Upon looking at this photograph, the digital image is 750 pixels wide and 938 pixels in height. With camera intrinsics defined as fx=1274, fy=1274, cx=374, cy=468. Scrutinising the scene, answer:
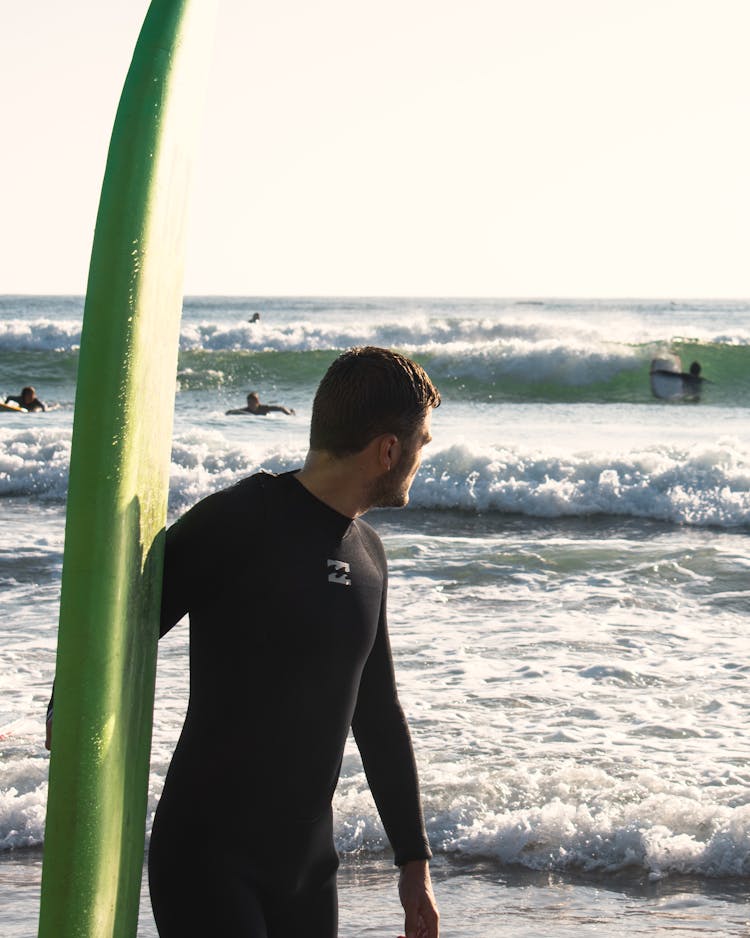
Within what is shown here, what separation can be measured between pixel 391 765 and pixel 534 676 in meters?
4.08

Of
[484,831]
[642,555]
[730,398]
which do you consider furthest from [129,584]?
[730,398]

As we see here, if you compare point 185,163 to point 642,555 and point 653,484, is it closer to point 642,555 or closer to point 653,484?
point 642,555

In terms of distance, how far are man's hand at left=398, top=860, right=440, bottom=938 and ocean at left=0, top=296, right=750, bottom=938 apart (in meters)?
0.41

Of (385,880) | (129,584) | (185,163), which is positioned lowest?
(385,880)

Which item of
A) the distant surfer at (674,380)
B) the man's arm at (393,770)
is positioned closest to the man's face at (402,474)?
the man's arm at (393,770)

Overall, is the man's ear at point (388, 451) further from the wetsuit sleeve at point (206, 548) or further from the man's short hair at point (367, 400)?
the wetsuit sleeve at point (206, 548)

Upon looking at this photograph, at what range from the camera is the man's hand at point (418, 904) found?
2062mm

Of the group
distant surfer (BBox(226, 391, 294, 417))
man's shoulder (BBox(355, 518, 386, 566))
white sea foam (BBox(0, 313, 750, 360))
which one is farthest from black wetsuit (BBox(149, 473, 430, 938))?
white sea foam (BBox(0, 313, 750, 360))

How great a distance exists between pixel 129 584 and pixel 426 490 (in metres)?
11.9

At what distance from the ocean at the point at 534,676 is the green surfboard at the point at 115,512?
0.18 metres

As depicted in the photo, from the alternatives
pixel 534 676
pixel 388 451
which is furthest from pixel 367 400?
pixel 534 676

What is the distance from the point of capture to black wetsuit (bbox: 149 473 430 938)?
1818mm

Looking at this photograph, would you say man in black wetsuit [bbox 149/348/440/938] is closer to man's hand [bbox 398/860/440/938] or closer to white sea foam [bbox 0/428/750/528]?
man's hand [bbox 398/860/440/938]

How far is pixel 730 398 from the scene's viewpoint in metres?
23.7
